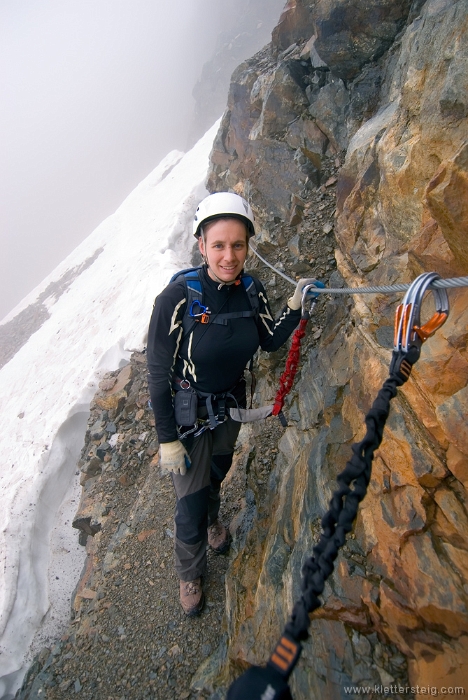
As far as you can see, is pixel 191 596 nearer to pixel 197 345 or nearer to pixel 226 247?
pixel 197 345

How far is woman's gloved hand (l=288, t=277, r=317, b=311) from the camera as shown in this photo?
394cm

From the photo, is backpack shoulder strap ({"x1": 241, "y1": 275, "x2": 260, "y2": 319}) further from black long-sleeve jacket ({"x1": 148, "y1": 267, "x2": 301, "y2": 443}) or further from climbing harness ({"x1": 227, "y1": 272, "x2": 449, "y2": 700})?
climbing harness ({"x1": 227, "y1": 272, "x2": 449, "y2": 700})

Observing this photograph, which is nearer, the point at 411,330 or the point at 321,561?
the point at 321,561

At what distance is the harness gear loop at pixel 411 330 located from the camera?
1710 mm

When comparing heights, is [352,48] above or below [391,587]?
above

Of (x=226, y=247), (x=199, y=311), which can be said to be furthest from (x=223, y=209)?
(x=199, y=311)

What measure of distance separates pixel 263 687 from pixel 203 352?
8.79 ft

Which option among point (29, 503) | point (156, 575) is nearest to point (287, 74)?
point (156, 575)

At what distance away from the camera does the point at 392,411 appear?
2.99 meters

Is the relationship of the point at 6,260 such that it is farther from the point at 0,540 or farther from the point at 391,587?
the point at 391,587

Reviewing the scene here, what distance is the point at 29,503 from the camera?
8.71m

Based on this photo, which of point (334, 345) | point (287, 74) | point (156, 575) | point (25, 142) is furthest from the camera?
point (25, 142)

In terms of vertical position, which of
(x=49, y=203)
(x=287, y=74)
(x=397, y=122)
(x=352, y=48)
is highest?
(x=49, y=203)

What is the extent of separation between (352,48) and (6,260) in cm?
11275
